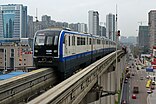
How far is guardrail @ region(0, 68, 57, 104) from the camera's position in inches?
300

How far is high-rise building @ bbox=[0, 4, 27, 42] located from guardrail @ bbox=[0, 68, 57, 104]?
263ft

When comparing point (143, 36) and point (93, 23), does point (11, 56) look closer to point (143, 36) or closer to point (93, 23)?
point (93, 23)

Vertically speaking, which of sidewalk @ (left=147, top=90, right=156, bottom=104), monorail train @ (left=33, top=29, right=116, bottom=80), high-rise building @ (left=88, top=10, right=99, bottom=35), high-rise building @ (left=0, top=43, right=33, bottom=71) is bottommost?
sidewalk @ (left=147, top=90, right=156, bottom=104)

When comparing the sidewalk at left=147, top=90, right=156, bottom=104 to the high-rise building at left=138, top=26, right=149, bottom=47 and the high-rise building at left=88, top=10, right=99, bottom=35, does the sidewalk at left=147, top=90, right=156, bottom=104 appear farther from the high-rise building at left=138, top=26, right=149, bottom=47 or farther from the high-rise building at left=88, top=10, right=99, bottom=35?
the high-rise building at left=138, top=26, right=149, bottom=47

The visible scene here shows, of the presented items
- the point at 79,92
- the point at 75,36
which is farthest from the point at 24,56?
the point at 79,92

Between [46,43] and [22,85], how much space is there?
353 centimetres

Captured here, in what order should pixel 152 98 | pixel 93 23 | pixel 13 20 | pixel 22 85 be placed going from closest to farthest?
pixel 22 85
pixel 152 98
pixel 93 23
pixel 13 20

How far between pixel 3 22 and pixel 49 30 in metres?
82.0

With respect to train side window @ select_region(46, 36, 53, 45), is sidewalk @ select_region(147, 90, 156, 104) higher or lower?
lower

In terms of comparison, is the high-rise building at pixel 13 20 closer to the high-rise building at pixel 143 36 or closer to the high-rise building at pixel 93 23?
the high-rise building at pixel 93 23

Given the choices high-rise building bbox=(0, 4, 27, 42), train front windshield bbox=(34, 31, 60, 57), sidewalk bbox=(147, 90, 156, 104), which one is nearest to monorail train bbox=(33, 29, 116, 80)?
train front windshield bbox=(34, 31, 60, 57)

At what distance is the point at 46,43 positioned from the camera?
11797 millimetres

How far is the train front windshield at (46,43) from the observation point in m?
11.6

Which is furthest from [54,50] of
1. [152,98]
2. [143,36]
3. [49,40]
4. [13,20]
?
[143,36]
